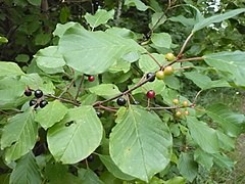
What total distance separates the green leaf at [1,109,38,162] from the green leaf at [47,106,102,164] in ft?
0.36

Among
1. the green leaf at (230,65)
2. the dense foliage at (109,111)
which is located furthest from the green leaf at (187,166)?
the green leaf at (230,65)

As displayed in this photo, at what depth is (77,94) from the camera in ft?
4.12

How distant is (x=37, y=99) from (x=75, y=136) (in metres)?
0.23

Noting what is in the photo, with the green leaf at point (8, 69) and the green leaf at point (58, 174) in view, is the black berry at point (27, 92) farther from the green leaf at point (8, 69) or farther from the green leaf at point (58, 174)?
the green leaf at point (58, 174)

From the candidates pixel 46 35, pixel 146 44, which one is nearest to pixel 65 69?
pixel 146 44

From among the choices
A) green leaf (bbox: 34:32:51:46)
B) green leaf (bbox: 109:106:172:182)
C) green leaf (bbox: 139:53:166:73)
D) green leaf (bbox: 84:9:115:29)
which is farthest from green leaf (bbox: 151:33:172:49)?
green leaf (bbox: 34:32:51:46)

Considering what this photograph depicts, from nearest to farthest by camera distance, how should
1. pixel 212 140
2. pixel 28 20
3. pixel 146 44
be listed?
pixel 212 140, pixel 146 44, pixel 28 20

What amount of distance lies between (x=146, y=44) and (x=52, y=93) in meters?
0.51

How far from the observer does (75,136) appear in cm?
96

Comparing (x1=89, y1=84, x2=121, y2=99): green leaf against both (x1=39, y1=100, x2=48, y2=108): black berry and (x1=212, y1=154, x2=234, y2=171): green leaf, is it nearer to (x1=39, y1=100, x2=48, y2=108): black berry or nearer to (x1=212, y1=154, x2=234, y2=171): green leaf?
(x1=39, y1=100, x2=48, y2=108): black berry

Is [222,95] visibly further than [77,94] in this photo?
Yes

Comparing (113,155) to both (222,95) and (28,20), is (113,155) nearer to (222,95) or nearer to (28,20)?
(28,20)

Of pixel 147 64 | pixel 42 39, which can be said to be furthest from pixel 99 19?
pixel 42 39

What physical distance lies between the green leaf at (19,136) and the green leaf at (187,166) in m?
0.61
